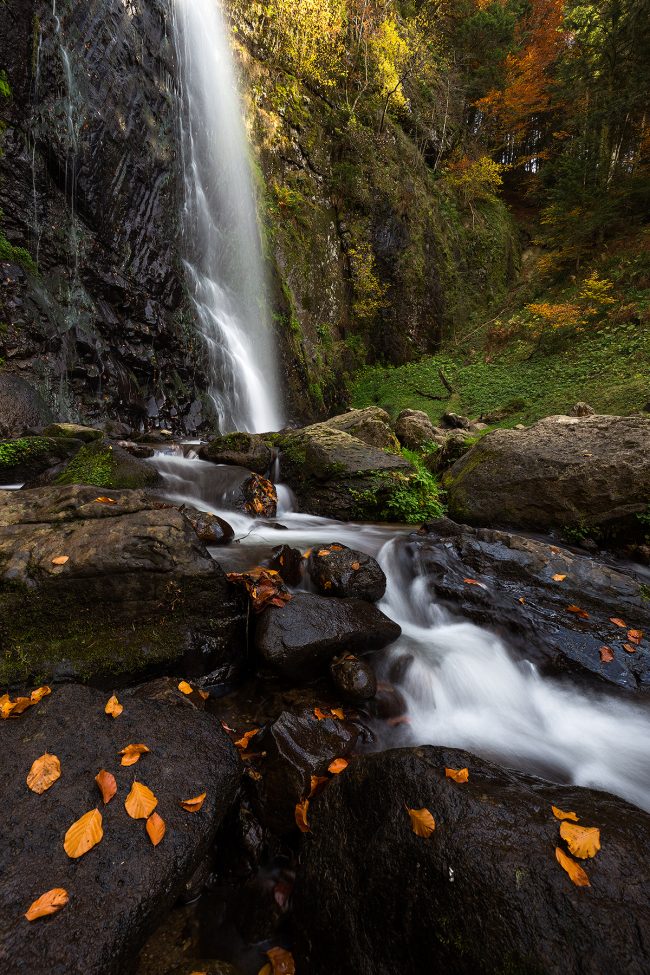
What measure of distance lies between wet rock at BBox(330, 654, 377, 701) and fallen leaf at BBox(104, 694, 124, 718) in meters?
1.51

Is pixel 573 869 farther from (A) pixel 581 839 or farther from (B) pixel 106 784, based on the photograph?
(B) pixel 106 784

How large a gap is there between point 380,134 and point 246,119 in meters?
8.12

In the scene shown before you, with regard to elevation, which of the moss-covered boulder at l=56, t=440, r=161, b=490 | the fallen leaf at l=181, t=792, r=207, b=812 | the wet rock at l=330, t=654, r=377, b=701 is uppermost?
the moss-covered boulder at l=56, t=440, r=161, b=490

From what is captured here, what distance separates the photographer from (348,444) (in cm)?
794

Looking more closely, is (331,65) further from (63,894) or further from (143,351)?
(63,894)

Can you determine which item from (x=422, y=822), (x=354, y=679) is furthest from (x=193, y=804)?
(x=354, y=679)

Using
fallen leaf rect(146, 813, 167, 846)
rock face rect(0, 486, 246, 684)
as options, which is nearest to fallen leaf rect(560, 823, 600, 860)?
fallen leaf rect(146, 813, 167, 846)

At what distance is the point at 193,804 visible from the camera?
1.94 meters

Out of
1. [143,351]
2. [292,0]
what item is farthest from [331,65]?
[143,351]

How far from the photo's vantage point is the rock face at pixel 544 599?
12.1 feet

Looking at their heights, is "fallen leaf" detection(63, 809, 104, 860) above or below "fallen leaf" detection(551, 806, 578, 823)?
below

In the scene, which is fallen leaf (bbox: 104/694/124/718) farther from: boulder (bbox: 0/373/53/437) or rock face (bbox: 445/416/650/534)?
boulder (bbox: 0/373/53/437)

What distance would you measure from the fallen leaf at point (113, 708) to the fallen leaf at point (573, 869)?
7.02 feet

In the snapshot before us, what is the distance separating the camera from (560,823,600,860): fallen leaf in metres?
1.56
